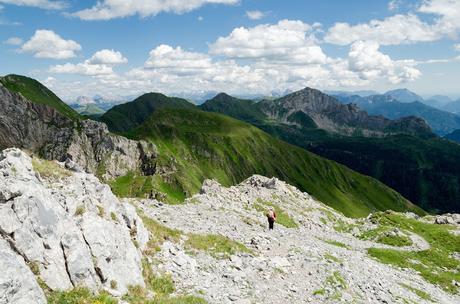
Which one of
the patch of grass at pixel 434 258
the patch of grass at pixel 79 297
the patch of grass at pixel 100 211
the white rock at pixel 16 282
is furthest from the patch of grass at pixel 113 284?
the patch of grass at pixel 434 258

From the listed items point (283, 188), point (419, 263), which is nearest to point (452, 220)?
point (283, 188)

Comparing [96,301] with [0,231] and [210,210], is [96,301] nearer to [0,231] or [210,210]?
[0,231]

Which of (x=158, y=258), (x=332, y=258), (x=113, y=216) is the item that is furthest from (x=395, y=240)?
(x=113, y=216)

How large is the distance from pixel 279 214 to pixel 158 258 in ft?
115

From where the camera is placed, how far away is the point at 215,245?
3141 centimetres

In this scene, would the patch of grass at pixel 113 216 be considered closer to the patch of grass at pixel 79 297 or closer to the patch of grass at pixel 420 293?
the patch of grass at pixel 79 297

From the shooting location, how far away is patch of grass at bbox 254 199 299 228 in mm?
55031

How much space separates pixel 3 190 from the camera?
63.8 feet

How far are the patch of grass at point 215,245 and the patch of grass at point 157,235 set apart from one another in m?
1.26

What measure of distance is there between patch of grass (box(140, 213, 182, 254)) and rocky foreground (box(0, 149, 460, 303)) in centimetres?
14

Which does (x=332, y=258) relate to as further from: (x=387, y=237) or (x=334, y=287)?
(x=387, y=237)

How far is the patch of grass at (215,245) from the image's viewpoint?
30.2 meters

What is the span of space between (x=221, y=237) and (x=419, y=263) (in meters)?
28.7

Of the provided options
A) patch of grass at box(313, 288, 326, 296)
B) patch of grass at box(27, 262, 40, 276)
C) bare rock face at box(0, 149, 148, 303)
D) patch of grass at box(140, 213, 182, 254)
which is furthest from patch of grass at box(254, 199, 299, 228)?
patch of grass at box(27, 262, 40, 276)
